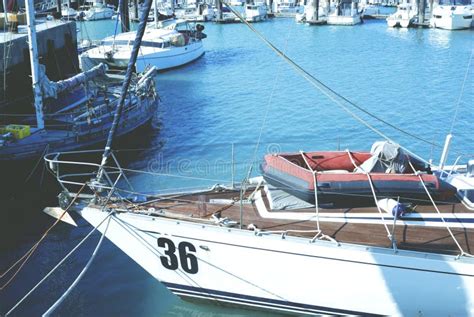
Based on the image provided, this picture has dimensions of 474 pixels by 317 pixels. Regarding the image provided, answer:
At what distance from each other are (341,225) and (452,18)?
2345 inches

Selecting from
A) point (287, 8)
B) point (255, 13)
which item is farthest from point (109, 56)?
point (287, 8)

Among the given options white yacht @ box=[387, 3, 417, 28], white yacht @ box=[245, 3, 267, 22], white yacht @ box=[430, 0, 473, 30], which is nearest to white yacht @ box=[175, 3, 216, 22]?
white yacht @ box=[245, 3, 267, 22]

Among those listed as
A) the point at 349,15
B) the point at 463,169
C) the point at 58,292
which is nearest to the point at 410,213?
the point at 463,169

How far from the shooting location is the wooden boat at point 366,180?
1177 centimetres

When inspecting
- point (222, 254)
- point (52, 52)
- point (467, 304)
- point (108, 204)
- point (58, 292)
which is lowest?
point (58, 292)

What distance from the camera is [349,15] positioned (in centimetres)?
7250

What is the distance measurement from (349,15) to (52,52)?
4732cm

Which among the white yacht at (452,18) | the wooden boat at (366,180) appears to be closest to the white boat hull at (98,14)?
the white yacht at (452,18)

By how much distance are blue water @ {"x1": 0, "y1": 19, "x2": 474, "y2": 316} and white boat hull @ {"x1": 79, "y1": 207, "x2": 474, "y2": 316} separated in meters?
1.14

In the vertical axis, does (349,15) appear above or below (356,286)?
above

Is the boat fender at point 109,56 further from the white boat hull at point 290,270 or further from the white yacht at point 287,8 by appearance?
the white yacht at point 287,8

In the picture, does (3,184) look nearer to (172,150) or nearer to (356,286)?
(172,150)

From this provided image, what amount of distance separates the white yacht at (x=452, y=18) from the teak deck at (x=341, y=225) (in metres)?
58.4

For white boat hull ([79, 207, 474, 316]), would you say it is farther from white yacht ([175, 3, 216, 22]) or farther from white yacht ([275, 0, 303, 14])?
white yacht ([275, 0, 303, 14])
